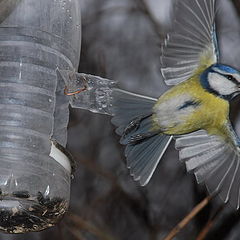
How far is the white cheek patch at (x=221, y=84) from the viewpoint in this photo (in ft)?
6.72

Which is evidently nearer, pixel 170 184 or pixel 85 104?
pixel 85 104

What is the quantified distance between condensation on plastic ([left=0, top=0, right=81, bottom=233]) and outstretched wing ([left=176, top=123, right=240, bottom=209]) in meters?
0.43

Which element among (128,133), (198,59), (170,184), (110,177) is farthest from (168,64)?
(170,184)

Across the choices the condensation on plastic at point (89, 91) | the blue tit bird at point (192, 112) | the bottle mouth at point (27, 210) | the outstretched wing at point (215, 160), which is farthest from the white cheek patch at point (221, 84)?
the bottle mouth at point (27, 210)

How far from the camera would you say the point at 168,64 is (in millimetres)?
2041

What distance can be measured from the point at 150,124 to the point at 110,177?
243 centimetres

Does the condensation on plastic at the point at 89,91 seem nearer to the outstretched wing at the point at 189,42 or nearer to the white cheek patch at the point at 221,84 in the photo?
the outstretched wing at the point at 189,42

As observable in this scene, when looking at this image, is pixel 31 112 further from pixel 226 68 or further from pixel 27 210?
pixel 226 68

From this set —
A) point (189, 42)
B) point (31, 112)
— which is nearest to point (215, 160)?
point (189, 42)

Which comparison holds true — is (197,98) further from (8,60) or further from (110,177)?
(110,177)

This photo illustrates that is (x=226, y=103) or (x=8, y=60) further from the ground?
(x=8, y=60)

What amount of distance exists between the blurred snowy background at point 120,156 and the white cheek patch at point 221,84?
2440 mm

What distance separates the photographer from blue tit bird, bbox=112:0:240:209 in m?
2.01

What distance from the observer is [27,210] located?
2.01 meters
